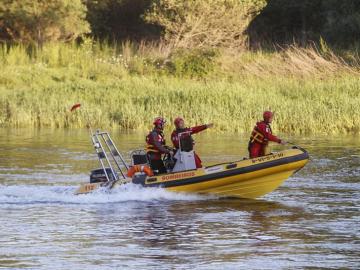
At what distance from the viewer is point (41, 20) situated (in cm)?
4025

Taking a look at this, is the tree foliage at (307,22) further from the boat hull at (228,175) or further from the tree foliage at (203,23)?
the boat hull at (228,175)

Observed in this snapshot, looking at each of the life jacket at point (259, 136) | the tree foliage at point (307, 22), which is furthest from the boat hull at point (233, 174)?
the tree foliage at point (307, 22)

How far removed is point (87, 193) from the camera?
16781 millimetres

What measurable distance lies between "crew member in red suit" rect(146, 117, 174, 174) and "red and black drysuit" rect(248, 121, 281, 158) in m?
1.38

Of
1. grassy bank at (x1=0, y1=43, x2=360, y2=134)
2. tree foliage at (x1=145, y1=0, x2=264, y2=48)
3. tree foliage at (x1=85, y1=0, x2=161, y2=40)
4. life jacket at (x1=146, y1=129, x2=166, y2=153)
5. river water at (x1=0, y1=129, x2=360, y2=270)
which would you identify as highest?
tree foliage at (x1=85, y1=0, x2=161, y2=40)

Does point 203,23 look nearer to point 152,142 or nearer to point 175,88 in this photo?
point 175,88

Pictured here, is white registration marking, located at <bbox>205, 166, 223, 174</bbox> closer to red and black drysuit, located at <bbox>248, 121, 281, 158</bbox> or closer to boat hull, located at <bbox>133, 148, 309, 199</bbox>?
boat hull, located at <bbox>133, 148, 309, 199</bbox>

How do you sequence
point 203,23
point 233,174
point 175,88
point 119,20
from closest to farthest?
point 233,174 < point 175,88 < point 203,23 < point 119,20

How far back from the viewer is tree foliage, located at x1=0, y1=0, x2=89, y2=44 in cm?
4009

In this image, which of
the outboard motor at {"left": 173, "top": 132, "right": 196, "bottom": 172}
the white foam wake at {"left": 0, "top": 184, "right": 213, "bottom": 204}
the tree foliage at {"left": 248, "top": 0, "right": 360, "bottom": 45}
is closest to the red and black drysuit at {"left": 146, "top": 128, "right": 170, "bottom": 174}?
the outboard motor at {"left": 173, "top": 132, "right": 196, "bottom": 172}

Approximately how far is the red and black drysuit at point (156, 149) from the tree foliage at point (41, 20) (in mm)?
23577

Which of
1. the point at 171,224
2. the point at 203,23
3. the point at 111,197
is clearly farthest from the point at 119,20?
the point at 171,224

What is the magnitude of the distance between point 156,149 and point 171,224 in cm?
279

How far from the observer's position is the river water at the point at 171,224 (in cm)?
1196
